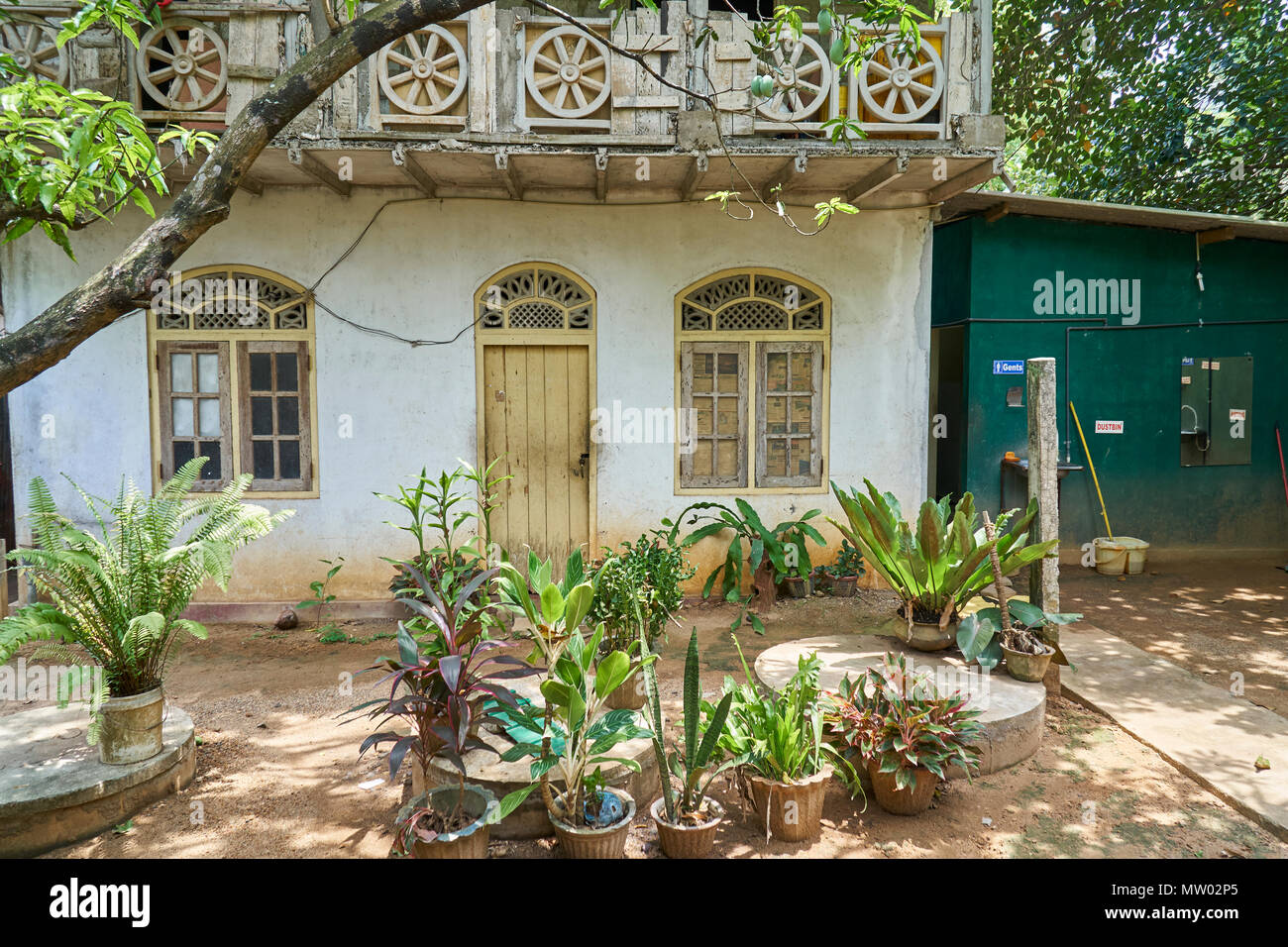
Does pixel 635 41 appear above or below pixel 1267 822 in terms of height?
above

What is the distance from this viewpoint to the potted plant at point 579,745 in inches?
120

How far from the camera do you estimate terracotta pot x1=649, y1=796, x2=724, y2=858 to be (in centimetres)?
314

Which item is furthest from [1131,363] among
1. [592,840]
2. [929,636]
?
[592,840]

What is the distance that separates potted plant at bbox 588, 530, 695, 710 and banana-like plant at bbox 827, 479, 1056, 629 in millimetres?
1302

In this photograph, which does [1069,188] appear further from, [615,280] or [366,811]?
[366,811]

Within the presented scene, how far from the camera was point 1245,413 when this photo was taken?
8.72 meters

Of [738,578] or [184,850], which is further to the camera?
[738,578]

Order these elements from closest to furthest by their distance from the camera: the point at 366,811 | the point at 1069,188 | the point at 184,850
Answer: the point at 184,850, the point at 366,811, the point at 1069,188

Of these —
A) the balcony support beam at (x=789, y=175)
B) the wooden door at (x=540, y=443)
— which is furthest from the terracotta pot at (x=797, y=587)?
the balcony support beam at (x=789, y=175)

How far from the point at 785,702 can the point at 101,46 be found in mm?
6451

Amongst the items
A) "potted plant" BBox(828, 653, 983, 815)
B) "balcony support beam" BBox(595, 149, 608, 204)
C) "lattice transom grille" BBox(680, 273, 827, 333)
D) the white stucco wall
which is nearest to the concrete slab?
"potted plant" BBox(828, 653, 983, 815)

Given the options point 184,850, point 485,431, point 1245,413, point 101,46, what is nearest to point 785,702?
point 184,850

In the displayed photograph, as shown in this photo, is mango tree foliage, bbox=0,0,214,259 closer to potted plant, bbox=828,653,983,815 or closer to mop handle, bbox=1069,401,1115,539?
potted plant, bbox=828,653,983,815

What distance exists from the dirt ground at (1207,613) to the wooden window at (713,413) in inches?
119
